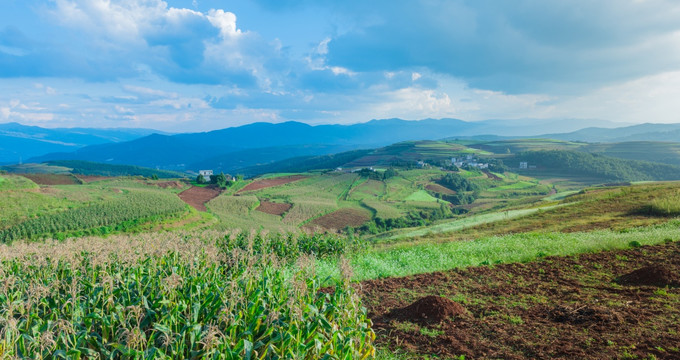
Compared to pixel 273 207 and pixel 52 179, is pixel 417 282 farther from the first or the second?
pixel 52 179

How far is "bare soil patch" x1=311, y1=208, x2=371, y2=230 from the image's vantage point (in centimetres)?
6216

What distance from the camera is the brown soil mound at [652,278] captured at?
9.49m

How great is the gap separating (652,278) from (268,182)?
95.1m

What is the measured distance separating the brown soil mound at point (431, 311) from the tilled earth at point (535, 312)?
2cm

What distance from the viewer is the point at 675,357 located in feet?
18.5

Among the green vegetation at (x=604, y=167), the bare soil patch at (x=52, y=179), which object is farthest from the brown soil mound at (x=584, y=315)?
the green vegetation at (x=604, y=167)

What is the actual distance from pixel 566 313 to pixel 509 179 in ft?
411

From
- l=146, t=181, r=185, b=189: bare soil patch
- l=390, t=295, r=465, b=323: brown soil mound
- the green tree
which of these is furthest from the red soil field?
l=390, t=295, r=465, b=323: brown soil mound

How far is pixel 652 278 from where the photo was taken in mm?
9719

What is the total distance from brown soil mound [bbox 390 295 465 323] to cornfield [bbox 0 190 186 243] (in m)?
42.2

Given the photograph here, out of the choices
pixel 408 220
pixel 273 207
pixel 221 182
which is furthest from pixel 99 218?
pixel 408 220

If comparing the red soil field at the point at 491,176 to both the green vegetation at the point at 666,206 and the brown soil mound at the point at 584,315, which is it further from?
the brown soil mound at the point at 584,315

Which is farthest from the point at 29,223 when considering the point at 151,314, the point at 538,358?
the point at 538,358

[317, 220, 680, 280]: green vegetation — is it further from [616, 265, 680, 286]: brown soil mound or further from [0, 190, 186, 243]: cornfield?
[0, 190, 186, 243]: cornfield
